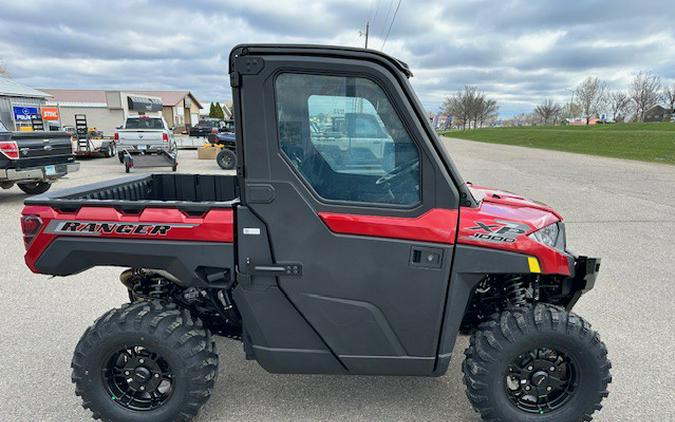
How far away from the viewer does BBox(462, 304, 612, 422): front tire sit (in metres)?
2.35

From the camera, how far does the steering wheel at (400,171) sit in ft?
7.34

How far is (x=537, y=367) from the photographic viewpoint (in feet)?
8.02

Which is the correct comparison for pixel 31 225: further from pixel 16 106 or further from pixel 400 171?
pixel 16 106

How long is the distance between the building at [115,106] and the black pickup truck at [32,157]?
22.2 m

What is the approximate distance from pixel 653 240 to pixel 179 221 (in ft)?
24.1

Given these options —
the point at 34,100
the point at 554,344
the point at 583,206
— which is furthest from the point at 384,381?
the point at 34,100

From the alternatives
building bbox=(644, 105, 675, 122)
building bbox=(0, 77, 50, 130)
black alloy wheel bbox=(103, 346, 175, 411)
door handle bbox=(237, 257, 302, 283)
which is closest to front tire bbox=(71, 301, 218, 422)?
black alloy wheel bbox=(103, 346, 175, 411)

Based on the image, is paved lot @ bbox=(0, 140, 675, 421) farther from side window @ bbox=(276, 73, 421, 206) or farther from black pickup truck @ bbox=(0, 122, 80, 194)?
black pickup truck @ bbox=(0, 122, 80, 194)

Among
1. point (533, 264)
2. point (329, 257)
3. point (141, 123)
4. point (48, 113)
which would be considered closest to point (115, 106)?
point (48, 113)

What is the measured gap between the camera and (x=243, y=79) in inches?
85.0

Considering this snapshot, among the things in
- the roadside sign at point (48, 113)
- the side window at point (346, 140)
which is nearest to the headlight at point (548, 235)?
the side window at point (346, 140)

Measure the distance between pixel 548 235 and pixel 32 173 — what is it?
9.55 m

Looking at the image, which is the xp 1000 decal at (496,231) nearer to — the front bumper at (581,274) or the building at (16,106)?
the front bumper at (581,274)

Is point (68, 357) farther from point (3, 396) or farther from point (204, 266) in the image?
point (204, 266)
